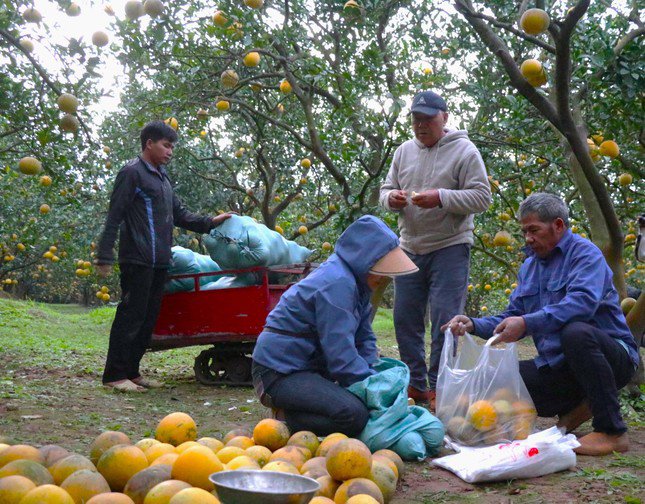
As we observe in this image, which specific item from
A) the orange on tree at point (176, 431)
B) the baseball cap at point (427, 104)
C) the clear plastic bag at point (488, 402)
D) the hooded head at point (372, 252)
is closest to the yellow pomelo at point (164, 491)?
the orange on tree at point (176, 431)

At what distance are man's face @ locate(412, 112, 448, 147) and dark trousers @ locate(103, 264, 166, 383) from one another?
2.20 m

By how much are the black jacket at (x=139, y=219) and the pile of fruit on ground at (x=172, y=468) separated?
234 centimetres

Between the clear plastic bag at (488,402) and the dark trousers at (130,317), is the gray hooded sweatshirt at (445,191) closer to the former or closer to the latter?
the clear plastic bag at (488,402)

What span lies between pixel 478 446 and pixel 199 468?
166cm

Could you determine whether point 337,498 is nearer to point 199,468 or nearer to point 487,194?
point 199,468

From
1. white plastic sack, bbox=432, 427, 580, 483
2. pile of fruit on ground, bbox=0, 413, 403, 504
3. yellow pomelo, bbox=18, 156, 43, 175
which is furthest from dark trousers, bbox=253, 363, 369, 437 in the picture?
A: yellow pomelo, bbox=18, 156, 43, 175

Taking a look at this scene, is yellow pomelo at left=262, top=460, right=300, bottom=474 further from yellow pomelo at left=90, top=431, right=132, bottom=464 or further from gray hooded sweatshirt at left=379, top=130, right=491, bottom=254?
gray hooded sweatshirt at left=379, top=130, right=491, bottom=254

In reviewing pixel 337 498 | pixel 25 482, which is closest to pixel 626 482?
pixel 337 498

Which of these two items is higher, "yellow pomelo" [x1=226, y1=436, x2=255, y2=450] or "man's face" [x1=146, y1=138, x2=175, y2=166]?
"man's face" [x1=146, y1=138, x2=175, y2=166]

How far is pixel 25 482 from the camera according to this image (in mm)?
2117

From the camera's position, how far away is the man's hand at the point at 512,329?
3.50m

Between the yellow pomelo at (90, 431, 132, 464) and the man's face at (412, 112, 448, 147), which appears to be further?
the man's face at (412, 112, 448, 147)

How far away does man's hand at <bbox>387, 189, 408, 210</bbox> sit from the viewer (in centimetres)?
445

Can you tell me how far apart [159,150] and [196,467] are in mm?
3454
